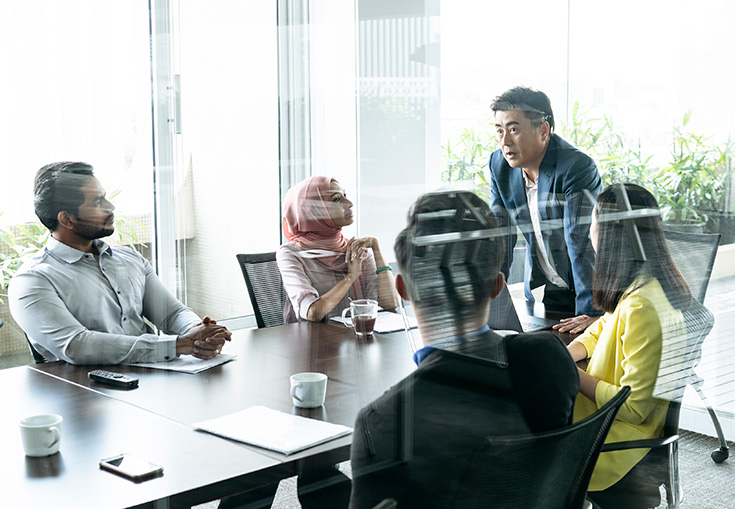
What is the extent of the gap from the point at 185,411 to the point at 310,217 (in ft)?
1.47

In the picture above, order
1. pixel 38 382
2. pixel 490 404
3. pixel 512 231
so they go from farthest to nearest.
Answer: pixel 38 382 < pixel 512 231 < pixel 490 404

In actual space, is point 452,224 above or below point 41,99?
below

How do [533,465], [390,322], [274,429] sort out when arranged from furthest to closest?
[390,322] → [274,429] → [533,465]

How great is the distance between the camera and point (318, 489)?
132 cm

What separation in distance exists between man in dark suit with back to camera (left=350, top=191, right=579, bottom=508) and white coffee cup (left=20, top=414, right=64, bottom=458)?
483mm

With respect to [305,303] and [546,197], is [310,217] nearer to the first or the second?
[305,303]

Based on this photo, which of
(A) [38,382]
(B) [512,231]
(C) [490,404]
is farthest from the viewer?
(A) [38,382]

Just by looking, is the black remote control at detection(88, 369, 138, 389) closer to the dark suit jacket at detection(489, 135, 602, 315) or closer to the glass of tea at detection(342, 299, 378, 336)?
the glass of tea at detection(342, 299, 378, 336)

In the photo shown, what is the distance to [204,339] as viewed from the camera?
158 centimetres

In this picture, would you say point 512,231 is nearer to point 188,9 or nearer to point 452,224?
point 452,224

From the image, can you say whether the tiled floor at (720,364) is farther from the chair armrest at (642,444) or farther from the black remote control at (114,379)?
the black remote control at (114,379)

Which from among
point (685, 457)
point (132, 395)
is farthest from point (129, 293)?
point (685, 457)

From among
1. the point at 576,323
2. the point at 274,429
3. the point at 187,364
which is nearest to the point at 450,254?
the point at 576,323

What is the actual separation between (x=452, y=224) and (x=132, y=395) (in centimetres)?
70
